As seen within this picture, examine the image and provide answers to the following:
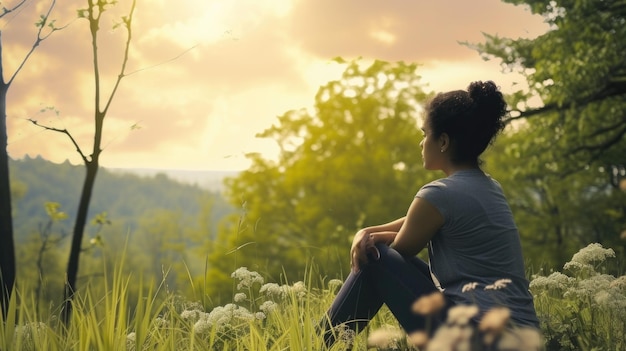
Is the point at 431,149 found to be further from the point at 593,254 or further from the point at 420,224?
the point at 593,254

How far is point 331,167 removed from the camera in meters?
21.2

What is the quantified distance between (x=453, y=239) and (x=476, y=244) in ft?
0.36

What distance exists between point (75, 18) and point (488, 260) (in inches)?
227

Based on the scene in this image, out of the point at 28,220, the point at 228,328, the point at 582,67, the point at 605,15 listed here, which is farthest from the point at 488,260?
the point at 28,220

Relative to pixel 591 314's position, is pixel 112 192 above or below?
above

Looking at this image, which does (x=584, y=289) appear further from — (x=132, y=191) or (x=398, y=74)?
(x=132, y=191)

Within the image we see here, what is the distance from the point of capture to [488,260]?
128 inches

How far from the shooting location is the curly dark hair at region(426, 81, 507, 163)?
11.0 feet

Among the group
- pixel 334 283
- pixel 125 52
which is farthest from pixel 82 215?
pixel 334 283

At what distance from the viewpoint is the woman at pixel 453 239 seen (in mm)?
3232

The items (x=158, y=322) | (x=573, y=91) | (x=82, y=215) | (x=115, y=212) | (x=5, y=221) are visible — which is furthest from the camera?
(x=115, y=212)

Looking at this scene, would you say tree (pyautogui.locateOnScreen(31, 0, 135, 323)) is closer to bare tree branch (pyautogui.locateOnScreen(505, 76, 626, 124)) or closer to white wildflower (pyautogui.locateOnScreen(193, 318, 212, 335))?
white wildflower (pyautogui.locateOnScreen(193, 318, 212, 335))

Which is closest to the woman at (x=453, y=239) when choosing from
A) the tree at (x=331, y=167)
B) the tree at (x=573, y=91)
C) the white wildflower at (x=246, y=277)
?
the white wildflower at (x=246, y=277)

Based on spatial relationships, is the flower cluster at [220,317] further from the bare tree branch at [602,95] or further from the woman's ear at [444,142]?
the bare tree branch at [602,95]
